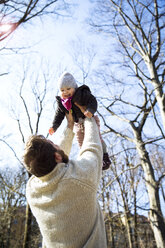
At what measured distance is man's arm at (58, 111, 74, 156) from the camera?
77.6 inches

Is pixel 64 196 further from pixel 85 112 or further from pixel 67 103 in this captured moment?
pixel 67 103

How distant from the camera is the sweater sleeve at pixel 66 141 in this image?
6.45ft

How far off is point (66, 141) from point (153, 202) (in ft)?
16.4

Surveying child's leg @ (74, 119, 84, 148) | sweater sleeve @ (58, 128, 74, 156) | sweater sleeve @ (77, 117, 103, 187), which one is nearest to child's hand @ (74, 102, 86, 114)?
child's leg @ (74, 119, 84, 148)

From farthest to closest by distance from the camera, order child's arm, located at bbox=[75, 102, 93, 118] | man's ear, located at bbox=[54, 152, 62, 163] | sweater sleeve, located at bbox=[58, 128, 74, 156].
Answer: sweater sleeve, located at bbox=[58, 128, 74, 156] → child's arm, located at bbox=[75, 102, 93, 118] → man's ear, located at bbox=[54, 152, 62, 163]

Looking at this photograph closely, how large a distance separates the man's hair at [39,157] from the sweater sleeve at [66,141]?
24.8 inches

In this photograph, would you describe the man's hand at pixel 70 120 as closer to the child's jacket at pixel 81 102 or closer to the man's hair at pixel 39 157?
the child's jacket at pixel 81 102

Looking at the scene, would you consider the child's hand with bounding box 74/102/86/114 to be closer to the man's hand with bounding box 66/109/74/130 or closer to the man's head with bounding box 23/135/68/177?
the man's hand with bounding box 66/109/74/130

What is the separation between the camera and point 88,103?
197 cm

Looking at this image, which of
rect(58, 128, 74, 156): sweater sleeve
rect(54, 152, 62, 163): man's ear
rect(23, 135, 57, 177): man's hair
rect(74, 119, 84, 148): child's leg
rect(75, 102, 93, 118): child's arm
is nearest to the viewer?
rect(23, 135, 57, 177): man's hair

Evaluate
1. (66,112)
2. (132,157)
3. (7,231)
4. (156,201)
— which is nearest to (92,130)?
(66,112)

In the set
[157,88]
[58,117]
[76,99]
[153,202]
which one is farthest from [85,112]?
[153,202]

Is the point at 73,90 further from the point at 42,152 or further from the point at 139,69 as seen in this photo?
the point at 139,69

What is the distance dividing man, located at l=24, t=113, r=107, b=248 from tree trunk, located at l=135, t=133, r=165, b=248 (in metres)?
4.94
